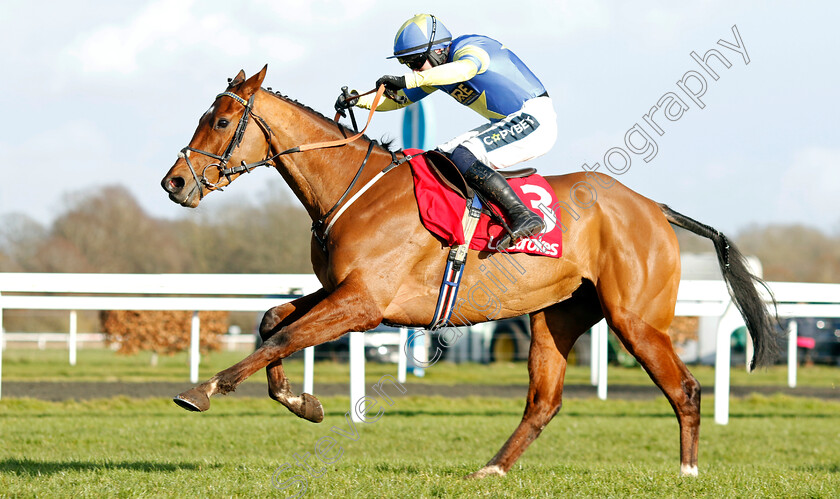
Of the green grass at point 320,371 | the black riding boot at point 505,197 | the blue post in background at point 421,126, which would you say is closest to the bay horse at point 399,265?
the black riding boot at point 505,197

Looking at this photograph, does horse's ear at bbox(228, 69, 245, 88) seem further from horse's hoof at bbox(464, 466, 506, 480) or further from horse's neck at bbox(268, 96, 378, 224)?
horse's hoof at bbox(464, 466, 506, 480)

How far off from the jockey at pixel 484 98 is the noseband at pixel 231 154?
2.08 feet


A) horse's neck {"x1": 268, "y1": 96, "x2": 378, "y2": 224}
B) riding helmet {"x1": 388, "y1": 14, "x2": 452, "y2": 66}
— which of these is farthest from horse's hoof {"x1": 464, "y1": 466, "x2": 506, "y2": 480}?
riding helmet {"x1": 388, "y1": 14, "x2": 452, "y2": 66}

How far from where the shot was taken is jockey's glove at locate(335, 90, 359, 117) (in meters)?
5.05

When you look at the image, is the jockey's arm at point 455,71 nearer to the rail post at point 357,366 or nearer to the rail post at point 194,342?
the rail post at point 357,366

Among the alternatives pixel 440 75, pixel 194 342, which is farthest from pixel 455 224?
pixel 194 342

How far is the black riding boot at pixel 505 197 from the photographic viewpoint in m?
4.67

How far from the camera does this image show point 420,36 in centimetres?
490

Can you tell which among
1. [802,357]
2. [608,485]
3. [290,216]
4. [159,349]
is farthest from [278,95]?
[290,216]

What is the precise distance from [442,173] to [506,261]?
639mm

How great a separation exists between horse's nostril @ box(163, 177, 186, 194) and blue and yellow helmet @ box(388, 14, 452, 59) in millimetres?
1499

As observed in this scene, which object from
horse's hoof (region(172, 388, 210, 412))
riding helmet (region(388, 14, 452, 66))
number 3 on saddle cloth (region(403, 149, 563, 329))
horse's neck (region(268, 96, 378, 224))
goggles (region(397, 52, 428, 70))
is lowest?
horse's hoof (region(172, 388, 210, 412))

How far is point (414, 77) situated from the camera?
4.64 meters

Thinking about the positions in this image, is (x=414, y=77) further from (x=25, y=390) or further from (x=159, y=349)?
Result: (x=159, y=349)
